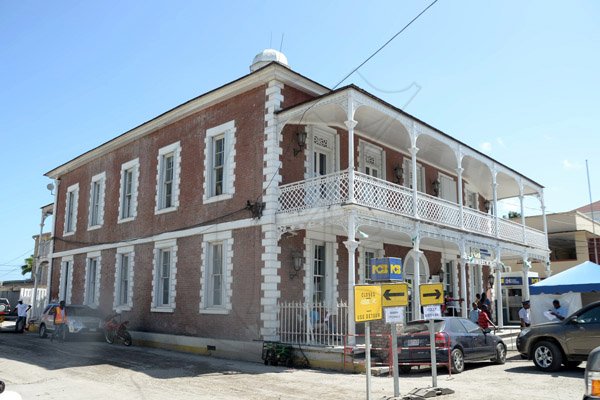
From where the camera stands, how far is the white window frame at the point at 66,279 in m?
27.3

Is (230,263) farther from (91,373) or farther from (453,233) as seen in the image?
(453,233)

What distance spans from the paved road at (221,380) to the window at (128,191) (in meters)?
8.10

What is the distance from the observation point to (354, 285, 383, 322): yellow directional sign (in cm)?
877

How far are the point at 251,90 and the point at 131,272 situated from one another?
9.56 meters

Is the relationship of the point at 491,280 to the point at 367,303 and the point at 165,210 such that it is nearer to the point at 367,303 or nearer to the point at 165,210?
the point at 165,210

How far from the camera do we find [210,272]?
60.3 ft

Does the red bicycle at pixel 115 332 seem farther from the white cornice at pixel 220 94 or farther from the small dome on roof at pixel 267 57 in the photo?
the small dome on roof at pixel 267 57

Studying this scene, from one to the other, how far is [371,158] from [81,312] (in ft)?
42.9

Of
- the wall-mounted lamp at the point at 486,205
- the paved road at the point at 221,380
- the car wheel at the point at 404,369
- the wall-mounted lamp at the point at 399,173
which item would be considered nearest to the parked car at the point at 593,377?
the paved road at the point at 221,380

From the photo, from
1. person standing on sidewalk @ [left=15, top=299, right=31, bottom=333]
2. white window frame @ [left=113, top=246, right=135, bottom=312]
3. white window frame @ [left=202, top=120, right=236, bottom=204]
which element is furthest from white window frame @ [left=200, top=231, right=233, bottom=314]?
person standing on sidewalk @ [left=15, top=299, right=31, bottom=333]

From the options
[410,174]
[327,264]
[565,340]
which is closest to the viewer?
[565,340]

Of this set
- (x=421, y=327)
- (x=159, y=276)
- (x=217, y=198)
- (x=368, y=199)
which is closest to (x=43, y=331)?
(x=159, y=276)

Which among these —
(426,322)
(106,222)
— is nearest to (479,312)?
(426,322)

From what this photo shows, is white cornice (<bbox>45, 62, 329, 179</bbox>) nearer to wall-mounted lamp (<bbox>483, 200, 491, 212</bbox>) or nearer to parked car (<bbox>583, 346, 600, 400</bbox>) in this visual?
parked car (<bbox>583, 346, 600, 400</bbox>)
